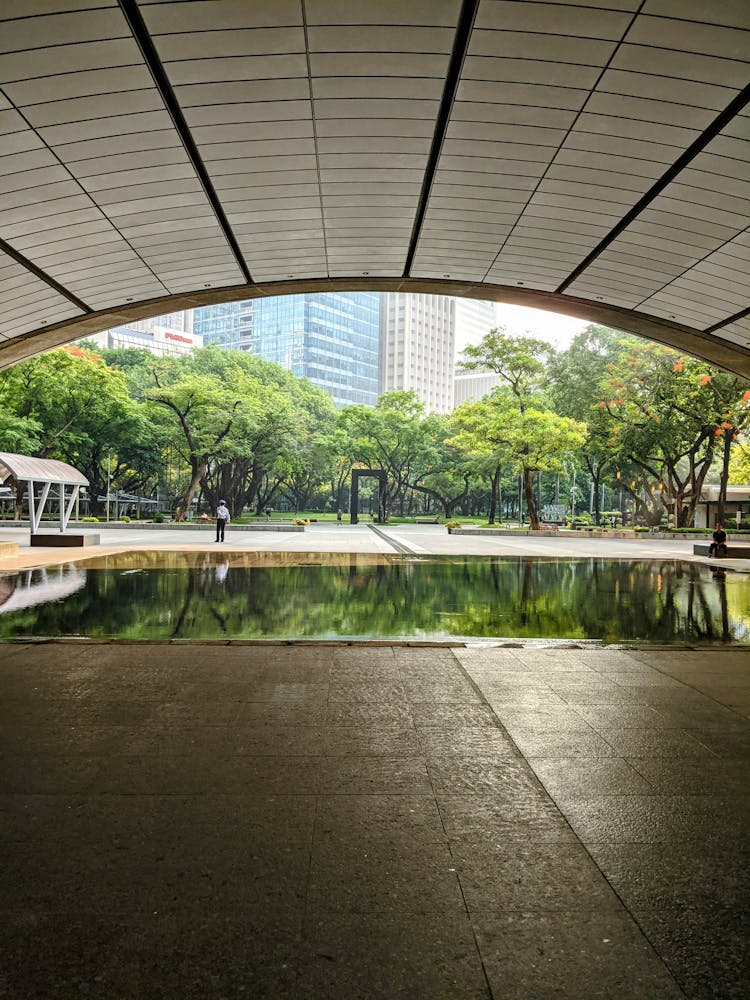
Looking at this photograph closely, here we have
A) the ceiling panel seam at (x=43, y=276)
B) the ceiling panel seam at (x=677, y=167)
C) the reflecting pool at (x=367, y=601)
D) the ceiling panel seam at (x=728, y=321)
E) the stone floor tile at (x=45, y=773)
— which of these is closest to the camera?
the stone floor tile at (x=45, y=773)

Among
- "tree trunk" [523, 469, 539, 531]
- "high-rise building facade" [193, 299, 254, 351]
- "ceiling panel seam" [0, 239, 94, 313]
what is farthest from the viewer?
"high-rise building facade" [193, 299, 254, 351]

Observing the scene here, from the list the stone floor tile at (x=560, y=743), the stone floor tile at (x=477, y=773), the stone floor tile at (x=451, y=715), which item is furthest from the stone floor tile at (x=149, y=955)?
the stone floor tile at (x=451, y=715)

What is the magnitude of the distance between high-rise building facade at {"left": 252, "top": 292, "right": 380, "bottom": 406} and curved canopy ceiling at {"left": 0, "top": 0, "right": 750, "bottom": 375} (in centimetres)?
12511

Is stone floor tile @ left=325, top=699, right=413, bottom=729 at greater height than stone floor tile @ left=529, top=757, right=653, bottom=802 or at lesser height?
lesser

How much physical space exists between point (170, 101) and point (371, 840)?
7795 mm

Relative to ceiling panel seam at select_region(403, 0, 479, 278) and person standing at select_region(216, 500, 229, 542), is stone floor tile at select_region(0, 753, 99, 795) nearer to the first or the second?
ceiling panel seam at select_region(403, 0, 479, 278)

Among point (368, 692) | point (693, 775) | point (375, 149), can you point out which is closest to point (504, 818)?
point (693, 775)

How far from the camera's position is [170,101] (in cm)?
754

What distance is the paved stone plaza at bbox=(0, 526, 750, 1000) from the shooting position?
7.17ft

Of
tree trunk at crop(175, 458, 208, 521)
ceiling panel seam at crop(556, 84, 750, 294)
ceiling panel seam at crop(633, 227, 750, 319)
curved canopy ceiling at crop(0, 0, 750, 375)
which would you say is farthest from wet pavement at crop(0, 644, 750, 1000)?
tree trunk at crop(175, 458, 208, 521)

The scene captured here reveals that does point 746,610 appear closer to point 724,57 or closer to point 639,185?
point 639,185

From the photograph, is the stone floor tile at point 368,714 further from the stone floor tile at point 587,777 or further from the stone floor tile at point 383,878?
the stone floor tile at point 383,878

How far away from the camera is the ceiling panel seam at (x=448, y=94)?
6441 millimetres

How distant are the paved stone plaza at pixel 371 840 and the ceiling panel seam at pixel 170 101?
6.01 meters
